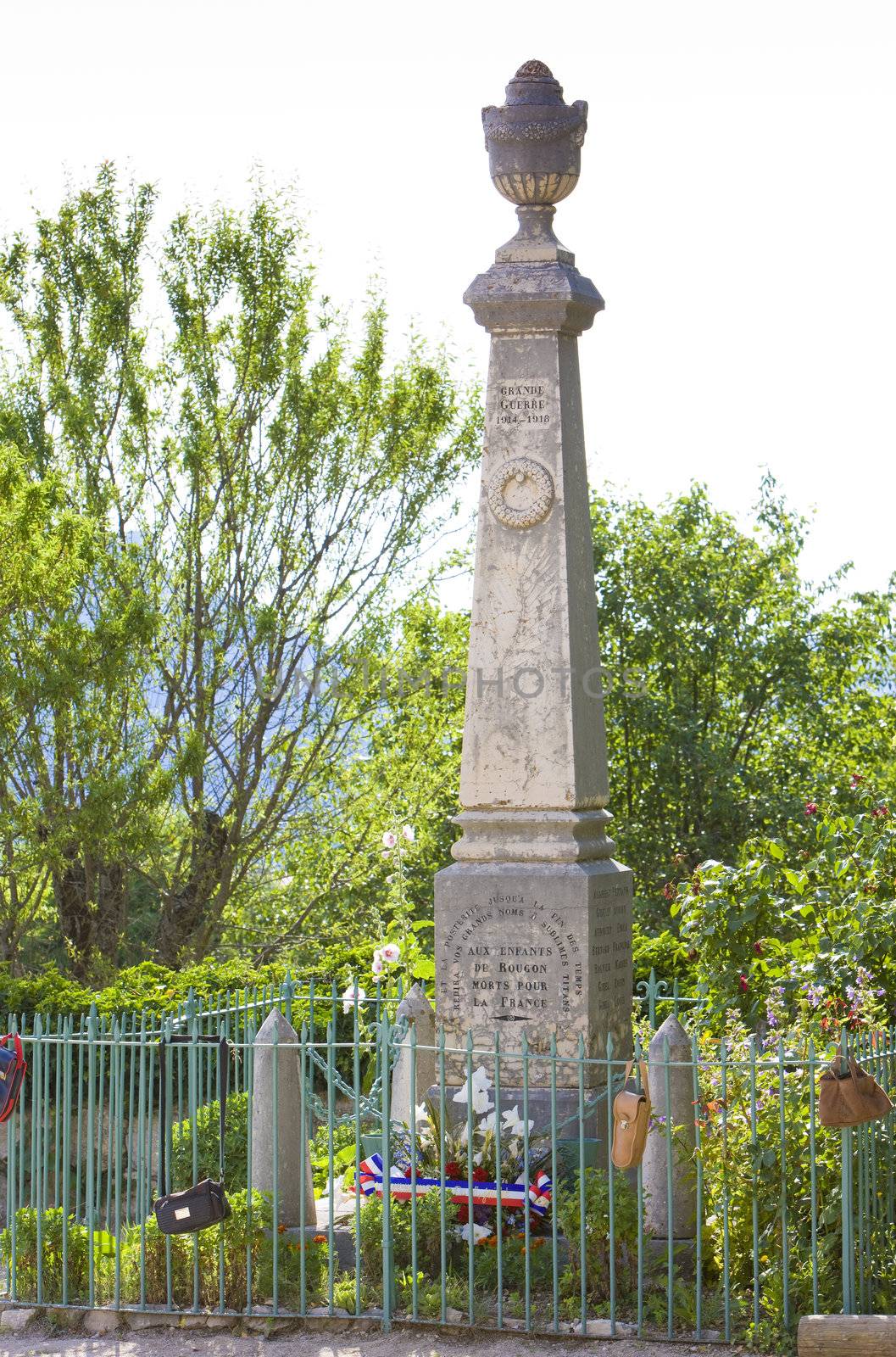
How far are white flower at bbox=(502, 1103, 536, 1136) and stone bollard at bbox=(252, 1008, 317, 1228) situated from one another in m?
0.92

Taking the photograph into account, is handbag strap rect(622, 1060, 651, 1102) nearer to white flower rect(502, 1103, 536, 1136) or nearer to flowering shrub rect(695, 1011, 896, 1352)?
flowering shrub rect(695, 1011, 896, 1352)

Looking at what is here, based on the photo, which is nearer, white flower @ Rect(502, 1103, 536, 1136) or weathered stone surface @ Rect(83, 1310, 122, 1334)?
weathered stone surface @ Rect(83, 1310, 122, 1334)

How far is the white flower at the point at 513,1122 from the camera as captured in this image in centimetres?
767

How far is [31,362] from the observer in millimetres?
15648

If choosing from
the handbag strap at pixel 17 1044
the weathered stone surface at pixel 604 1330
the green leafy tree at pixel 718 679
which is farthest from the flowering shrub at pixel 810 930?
the green leafy tree at pixel 718 679

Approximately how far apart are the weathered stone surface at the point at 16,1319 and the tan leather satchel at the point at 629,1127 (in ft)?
8.53

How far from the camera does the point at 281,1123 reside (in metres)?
7.35

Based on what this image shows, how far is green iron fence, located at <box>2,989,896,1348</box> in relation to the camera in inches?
256

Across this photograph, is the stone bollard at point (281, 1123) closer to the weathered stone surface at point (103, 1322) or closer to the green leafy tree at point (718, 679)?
the weathered stone surface at point (103, 1322)

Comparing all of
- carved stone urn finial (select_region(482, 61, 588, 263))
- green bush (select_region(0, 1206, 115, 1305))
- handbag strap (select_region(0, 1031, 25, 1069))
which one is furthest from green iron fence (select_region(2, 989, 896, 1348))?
carved stone urn finial (select_region(482, 61, 588, 263))

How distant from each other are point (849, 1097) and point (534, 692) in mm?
2753

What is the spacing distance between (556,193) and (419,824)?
26.7 feet

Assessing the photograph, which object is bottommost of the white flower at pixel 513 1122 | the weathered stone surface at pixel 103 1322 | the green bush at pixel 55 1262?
the weathered stone surface at pixel 103 1322

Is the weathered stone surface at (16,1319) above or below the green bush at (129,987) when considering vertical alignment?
below
